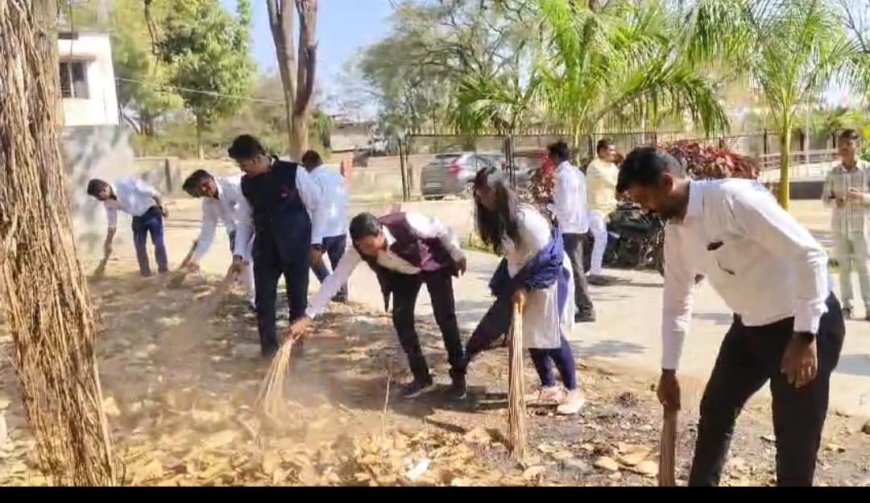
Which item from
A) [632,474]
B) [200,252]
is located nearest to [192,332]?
[200,252]

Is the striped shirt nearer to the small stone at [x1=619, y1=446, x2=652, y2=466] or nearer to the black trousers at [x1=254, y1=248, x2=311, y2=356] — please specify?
the small stone at [x1=619, y1=446, x2=652, y2=466]

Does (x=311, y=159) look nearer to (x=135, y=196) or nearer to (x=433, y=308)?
(x=135, y=196)

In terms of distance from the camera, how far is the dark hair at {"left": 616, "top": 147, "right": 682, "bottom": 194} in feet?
8.59

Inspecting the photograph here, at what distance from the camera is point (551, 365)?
15.7 ft

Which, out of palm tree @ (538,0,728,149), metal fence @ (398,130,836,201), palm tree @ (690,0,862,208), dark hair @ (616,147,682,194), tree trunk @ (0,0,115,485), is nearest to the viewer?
dark hair @ (616,147,682,194)

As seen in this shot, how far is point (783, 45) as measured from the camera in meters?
7.27

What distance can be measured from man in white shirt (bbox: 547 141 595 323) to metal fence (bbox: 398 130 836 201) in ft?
5.89

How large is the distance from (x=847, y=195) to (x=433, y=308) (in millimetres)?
3163

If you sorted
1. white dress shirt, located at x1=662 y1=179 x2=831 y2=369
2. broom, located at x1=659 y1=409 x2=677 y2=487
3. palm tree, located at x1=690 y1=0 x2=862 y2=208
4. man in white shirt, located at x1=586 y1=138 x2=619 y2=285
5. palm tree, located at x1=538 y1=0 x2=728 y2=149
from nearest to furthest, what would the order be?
1. white dress shirt, located at x1=662 y1=179 x2=831 y2=369
2. broom, located at x1=659 y1=409 x2=677 y2=487
3. palm tree, located at x1=690 y1=0 x2=862 y2=208
4. man in white shirt, located at x1=586 y1=138 x2=619 y2=285
5. palm tree, located at x1=538 y1=0 x2=728 y2=149

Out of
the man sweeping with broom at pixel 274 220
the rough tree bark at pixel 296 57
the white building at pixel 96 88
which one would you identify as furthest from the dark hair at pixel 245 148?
the white building at pixel 96 88

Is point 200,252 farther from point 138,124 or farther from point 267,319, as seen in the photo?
point 138,124

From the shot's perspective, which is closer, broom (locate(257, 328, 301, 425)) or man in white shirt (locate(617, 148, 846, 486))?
man in white shirt (locate(617, 148, 846, 486))

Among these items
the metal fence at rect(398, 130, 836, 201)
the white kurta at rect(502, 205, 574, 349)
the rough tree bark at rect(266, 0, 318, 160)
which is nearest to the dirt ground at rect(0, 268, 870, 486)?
the white kurta at rect(502, 205, 574, 349)

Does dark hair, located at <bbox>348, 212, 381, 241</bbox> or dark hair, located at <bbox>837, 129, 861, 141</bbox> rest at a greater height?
dark hair, located at <bbox>837, 129, 861, 141</bbox>
